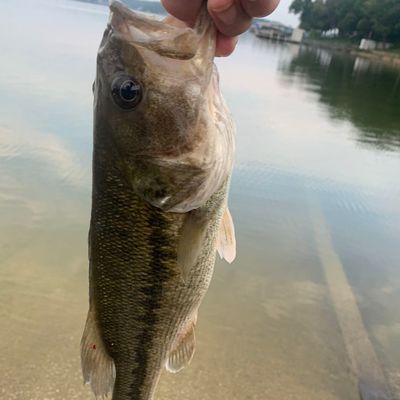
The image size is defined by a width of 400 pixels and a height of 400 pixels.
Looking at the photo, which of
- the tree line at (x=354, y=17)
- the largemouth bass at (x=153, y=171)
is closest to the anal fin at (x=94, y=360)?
the largemouth bass at (x=153, y=171)

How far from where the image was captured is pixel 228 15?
1.28 metres

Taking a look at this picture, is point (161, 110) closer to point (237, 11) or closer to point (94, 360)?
point (237, 11)

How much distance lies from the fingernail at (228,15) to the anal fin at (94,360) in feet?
3.70

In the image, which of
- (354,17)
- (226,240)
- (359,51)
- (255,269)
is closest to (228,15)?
(226,240)

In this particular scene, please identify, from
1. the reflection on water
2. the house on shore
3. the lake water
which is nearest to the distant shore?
the house on shore

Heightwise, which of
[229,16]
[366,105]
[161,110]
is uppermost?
[229,16]

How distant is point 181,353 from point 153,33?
127 centimetres

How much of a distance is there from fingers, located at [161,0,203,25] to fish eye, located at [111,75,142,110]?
0.77ft

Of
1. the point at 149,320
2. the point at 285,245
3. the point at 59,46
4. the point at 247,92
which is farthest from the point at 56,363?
the point at 59,46

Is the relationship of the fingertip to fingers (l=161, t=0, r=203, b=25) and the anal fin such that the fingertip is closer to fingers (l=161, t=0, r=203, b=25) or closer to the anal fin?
fingers (l=161, t=0, r=203, b=25)

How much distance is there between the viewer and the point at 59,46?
18.9 m

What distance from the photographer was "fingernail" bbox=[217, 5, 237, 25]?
1259 mm

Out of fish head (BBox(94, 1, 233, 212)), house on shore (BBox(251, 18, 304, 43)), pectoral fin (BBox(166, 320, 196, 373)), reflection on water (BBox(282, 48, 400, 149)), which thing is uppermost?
fish head (BBox(94, 1, 233, 212))

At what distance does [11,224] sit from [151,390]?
3.73m
